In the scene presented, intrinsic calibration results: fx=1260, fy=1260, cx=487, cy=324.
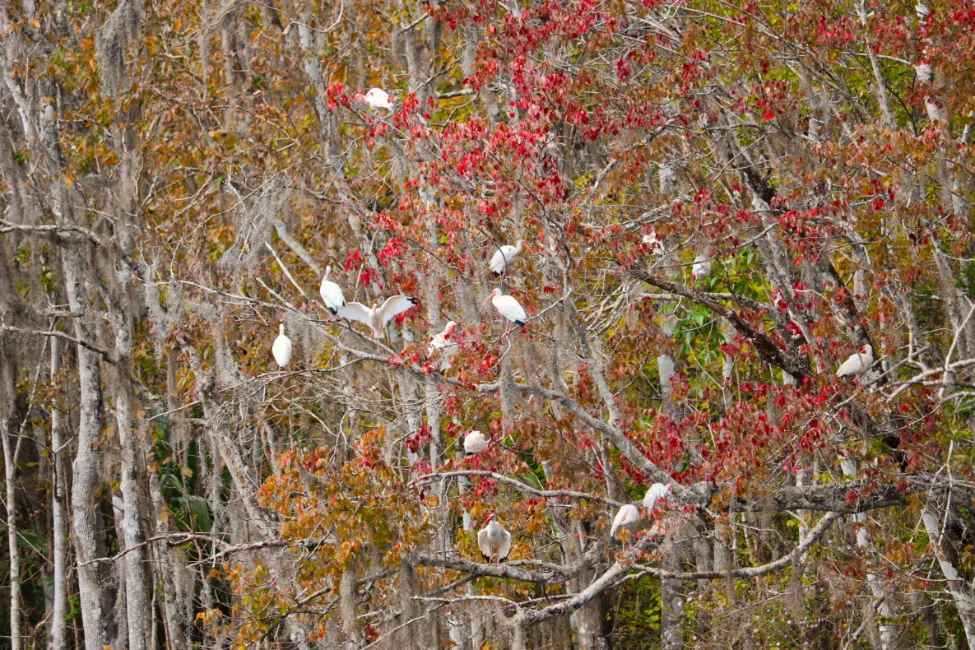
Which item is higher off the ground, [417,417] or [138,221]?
[138,221]

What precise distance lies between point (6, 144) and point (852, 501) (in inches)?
247

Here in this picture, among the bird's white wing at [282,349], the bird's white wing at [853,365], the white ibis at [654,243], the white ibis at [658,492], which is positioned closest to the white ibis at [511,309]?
the white ibis at [658,492]

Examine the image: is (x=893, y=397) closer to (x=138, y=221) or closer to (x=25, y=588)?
(x=138, y=221)

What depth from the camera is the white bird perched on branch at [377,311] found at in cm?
580

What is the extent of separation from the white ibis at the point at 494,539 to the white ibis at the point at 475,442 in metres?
0.35

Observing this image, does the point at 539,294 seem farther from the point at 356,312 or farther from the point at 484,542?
the point at 484,542

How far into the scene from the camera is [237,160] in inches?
335

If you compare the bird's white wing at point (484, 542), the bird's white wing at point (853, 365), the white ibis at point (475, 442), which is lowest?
the bird's white wing at point (484, 542)

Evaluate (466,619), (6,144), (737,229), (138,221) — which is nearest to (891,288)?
(737,229)

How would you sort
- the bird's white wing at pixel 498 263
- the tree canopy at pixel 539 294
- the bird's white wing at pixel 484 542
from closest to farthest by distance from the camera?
the bird's white wing at pixel 498 263 < the tree canopy at pixel 539 294 < the bird's white wing at pixel 484 542

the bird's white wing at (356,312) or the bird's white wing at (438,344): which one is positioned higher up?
the bird's white wing at (356,312)

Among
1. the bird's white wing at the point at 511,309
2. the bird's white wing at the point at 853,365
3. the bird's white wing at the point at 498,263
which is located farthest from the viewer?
the bird's white wing at the point at 853,365

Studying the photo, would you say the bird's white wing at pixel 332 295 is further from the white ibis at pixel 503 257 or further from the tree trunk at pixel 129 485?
the tree trunk at pixel 129 485

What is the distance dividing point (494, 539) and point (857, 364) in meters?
1.95
